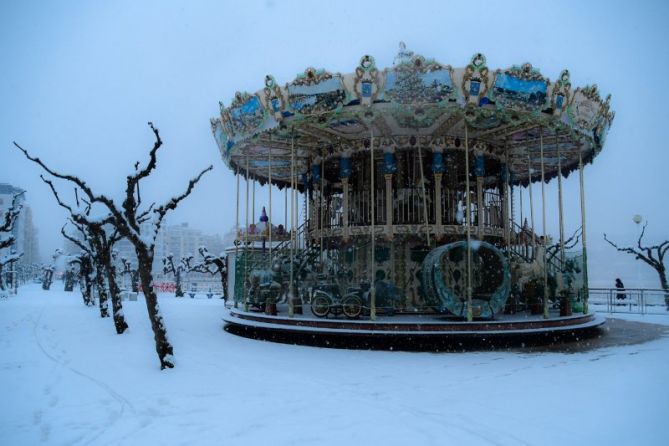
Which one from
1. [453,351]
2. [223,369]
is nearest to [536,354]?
[453,351]

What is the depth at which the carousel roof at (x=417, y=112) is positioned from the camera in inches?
476

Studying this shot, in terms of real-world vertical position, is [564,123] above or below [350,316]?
above

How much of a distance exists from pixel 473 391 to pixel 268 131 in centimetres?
943

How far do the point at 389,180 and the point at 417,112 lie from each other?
8.67 feet

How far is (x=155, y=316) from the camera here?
32.9 ft

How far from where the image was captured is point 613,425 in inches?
233

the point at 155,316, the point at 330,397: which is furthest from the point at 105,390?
the point at 330,397

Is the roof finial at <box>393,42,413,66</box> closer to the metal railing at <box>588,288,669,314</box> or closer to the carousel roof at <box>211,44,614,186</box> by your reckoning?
the carousel roof at <box>211,44,614,186</box>

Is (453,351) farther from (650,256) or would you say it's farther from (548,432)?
(650,256)

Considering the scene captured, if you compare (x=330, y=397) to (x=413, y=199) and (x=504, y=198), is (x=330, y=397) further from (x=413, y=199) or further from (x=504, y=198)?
(x=504, y=198)

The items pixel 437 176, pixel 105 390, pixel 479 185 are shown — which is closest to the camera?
pixel 105 390

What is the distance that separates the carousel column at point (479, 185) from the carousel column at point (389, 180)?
270 centimetres

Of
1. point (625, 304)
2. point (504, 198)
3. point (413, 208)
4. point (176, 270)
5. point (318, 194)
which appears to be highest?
point (318, 194)

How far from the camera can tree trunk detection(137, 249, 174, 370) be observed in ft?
31.8
